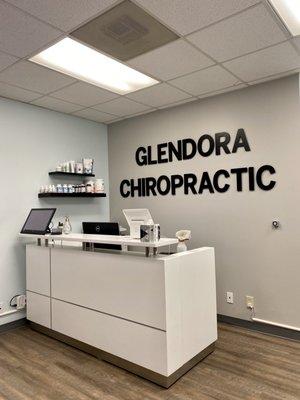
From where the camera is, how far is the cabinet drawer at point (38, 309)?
338 cm

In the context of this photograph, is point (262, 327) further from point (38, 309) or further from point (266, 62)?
point (266, 62)

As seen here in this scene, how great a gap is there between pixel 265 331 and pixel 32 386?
7.78 feet

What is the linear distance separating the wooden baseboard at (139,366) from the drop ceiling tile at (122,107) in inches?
109

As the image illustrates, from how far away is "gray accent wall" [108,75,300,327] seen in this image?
3213 millimetres

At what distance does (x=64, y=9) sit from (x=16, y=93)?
176cm

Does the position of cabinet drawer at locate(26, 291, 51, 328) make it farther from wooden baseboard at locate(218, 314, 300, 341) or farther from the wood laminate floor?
wooden baseboard at locate(218, 314, 300, 341)

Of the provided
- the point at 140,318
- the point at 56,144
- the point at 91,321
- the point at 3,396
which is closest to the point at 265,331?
the point at 140,318

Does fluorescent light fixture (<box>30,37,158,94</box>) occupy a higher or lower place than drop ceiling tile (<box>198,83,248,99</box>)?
higher

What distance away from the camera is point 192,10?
2094mm

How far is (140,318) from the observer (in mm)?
2518

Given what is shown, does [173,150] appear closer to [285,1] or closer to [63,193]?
[63,193]

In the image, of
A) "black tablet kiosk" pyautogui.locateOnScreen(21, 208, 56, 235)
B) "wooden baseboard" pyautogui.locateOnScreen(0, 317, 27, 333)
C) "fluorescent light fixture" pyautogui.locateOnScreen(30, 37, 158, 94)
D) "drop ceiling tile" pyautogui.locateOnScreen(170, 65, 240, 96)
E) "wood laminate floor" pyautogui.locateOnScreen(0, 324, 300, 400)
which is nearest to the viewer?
"wood laminate floor" pyautogui.locateOnScreen(0, 324, 300, 400)

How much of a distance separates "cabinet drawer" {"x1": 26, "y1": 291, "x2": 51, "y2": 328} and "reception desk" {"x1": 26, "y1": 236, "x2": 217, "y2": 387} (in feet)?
0.14

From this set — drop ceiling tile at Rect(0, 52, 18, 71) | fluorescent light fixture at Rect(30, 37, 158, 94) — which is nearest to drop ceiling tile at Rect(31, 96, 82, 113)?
fluorescent light fixture at Rect(30, 37, 158, 94)
